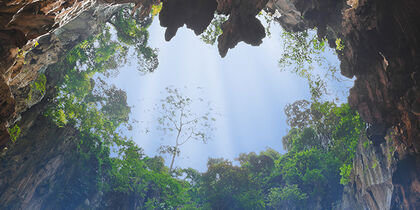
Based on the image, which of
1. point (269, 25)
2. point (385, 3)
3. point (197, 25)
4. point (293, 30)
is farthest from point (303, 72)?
point (197, 25)

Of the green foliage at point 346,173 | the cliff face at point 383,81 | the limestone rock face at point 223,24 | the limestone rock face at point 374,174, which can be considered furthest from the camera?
the green foliage at point 346,173

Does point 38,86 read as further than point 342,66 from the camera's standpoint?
No

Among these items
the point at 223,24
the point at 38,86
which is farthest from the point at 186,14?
the point at 38,86

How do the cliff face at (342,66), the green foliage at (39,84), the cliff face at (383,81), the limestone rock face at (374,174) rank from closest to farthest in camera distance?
the cliff face at (342,66) → the cliff face at (383,81) → the green foliage at (39,84) → the limestone rock face at (374,174)

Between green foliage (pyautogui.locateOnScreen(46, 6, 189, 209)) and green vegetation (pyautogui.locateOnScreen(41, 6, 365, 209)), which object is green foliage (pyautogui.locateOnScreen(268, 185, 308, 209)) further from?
green foliage (pyautogui.locateOnScreen(46, 6, 189, 209))

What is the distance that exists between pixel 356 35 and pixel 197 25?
8.71m

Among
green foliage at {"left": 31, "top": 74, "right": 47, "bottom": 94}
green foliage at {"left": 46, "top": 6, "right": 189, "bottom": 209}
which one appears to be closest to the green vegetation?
green foliage at {"left": 46, "top": 6, "right": 189, "bottom": 209}

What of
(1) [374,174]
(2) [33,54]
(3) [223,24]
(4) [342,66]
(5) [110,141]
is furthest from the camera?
(5) [110,141]

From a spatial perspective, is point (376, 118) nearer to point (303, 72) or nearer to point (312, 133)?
point (303, 72)

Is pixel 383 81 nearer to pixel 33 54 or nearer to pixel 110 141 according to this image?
pixel 33 54

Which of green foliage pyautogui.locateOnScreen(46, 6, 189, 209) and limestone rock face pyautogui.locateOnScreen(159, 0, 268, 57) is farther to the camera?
green foliage pyautogui.locateOnScreen(46, 6, 189, 209)

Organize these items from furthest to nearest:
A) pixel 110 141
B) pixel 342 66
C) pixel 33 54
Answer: pixel 110 141, pixel 342 66, pixel 33 54

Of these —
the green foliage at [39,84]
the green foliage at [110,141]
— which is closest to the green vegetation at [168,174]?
the green foliage at [110,141]

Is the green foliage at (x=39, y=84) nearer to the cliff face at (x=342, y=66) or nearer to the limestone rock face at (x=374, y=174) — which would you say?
the cliff face at (x=342, y=66)
